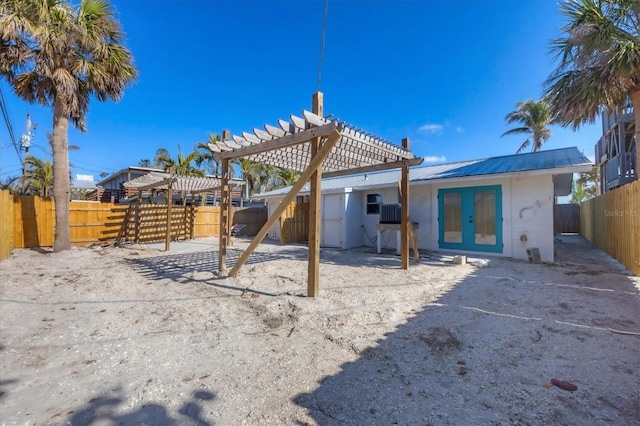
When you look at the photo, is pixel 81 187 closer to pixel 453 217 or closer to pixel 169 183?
pixel 169 183

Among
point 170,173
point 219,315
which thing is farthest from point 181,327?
point 170,173

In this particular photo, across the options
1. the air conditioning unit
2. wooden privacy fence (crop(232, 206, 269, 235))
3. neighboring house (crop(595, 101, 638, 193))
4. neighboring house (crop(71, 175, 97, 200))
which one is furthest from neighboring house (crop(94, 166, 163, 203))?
neighboring house (crop(595, 101, 638, 193))

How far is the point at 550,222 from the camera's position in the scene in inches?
307

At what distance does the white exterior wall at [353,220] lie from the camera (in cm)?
1122

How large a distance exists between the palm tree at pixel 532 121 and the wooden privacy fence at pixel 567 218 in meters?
4.03

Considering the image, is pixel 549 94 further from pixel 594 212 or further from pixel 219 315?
pixel 219 315

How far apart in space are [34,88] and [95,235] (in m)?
5.67

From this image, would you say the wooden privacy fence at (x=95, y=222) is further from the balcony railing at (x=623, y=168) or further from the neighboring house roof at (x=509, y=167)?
the balcony railing at (x=623, y=168)

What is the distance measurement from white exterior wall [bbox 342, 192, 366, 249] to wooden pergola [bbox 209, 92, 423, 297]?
3.41 metres

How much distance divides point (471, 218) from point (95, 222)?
1441 centimetres

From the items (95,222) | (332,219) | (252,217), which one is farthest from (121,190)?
(332,219)

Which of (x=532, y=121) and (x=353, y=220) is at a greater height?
(x=532, y=121)

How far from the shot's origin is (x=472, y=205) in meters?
9.12

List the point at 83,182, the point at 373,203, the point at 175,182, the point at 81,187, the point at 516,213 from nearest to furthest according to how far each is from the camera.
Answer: the point at 516,213
the point at 175,182
the point at 373,203
the point at 81,187
the point at 83,182
